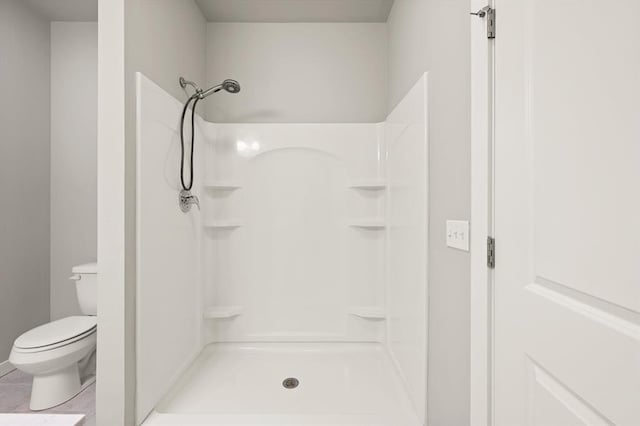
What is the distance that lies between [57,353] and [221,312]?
0.90 m

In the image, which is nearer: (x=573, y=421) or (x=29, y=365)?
(x=573, y=421)

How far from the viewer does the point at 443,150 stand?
1176 millimetres

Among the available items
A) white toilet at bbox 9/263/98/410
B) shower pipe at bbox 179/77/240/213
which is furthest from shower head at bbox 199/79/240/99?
white toilet at bbox 9/263/98/410

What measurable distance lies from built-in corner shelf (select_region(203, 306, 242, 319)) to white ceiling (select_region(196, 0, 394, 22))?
6.74 ft

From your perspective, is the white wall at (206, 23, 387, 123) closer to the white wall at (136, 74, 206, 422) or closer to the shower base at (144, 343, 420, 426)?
the white wall at (136, 74, 206, 422)

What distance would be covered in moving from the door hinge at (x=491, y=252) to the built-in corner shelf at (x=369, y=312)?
1.36 metres

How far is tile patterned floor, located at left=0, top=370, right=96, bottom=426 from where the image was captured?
175 centimetres

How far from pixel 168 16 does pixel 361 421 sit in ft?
7.47

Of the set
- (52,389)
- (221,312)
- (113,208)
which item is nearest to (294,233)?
(221,312)

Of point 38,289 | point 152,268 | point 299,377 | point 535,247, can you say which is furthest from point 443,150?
point 38,289

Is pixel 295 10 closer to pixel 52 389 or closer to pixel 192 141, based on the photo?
pixel 192 141

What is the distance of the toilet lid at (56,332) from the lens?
1.69 m

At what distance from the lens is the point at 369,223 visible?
2.14 m

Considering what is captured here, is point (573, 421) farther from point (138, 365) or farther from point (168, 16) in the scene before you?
point (168, 16)
